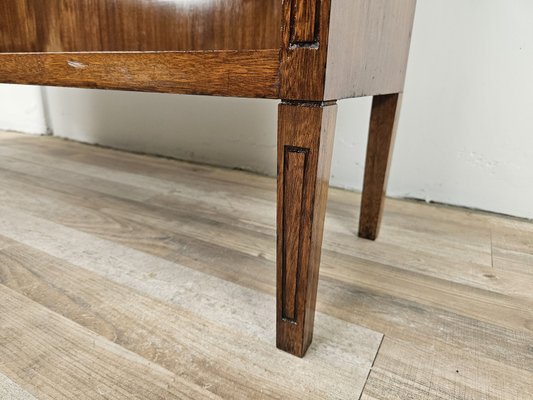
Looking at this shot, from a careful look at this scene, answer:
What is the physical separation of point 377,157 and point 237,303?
0.38 metres

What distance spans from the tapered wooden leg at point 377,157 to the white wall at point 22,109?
5.59ft

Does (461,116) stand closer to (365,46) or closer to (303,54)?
(365,46)

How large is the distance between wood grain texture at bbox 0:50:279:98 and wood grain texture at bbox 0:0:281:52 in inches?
3.4

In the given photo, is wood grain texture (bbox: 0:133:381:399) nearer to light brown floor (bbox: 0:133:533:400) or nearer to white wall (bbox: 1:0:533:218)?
light brown floor (bbox: 0:133:533:400)

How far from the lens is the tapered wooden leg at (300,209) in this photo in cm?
34

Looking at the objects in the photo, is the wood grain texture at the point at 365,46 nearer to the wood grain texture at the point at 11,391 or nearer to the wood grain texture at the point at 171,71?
the wood grain texture at the point at 171,71

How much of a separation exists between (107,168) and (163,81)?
3.13 feet

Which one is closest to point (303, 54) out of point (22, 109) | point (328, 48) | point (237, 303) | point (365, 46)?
point (328, 48)

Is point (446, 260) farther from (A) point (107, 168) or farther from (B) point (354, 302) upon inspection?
(A) point (107, 168)

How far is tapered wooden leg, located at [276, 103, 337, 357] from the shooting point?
34 centimetres

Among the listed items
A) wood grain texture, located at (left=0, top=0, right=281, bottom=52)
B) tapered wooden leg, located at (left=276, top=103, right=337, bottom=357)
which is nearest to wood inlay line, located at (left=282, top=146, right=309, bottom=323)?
tapered wooden leg, located at (left=276, top=103, right=337, bottom=357)

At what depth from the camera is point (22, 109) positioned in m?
1.87

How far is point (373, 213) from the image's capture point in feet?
2.43

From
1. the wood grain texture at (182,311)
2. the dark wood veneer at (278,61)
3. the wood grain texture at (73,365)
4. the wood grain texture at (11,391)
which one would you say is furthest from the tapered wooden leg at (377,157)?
the wood grain texture at (11,391)
